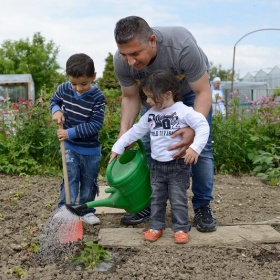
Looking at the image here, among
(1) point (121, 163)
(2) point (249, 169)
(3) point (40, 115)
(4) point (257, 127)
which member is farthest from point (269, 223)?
(3) point (40, 115)

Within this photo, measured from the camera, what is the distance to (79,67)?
3.02m

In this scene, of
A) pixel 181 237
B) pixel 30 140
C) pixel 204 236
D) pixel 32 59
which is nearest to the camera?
pixel 181 237

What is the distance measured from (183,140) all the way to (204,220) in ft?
1.95

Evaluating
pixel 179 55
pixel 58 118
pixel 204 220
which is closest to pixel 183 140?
pixel 179 55

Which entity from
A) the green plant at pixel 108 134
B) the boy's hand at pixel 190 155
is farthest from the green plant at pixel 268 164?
the boy's hand at pixel 190 155

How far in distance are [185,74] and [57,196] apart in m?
1.81

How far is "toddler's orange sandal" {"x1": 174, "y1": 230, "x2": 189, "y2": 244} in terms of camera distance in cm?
285

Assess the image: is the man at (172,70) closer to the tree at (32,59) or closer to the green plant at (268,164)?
the green plant at (268,164)

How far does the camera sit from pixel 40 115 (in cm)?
555

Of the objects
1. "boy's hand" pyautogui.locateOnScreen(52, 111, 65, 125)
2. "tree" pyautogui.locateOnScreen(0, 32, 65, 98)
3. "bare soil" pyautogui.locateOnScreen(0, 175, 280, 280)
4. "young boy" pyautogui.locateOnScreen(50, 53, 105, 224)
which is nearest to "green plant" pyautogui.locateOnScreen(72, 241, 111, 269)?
"bare soil" pyautogui.locateOnScreen(0, 175, 280, 280)

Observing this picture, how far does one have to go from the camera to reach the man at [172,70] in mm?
2715

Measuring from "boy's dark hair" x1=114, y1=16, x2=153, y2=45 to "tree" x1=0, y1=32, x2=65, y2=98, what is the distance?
76.8 feet

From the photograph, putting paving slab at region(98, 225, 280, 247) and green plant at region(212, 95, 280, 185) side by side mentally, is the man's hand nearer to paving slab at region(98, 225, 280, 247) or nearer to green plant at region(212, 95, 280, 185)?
paving slab at region(98, 225, 280, 247)

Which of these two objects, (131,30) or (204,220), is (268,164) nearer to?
(204,220)
